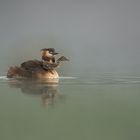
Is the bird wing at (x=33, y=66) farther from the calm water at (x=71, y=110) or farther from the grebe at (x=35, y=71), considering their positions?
the calm water at (x=71, y=110)

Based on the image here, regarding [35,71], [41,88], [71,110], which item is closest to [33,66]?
[35,71]

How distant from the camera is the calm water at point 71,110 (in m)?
4.45

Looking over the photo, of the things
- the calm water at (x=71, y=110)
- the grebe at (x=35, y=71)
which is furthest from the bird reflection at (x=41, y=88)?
the grebe at (x=35, y=71)

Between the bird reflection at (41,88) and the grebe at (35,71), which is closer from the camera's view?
the bird reflection at (41,88)

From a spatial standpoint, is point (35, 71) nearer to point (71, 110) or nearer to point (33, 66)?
point (33, 66)

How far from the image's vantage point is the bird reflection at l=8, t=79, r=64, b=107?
6.36 meters

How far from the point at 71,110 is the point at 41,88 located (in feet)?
6.54

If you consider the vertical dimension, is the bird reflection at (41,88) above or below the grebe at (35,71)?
below

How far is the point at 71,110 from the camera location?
5.52m

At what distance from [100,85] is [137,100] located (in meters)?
1.71

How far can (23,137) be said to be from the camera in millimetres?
4309

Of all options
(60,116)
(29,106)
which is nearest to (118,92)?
(29,106)

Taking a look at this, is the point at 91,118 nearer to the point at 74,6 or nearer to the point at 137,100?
the point at 137,100

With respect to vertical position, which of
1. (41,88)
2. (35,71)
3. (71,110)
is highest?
(35,71)
